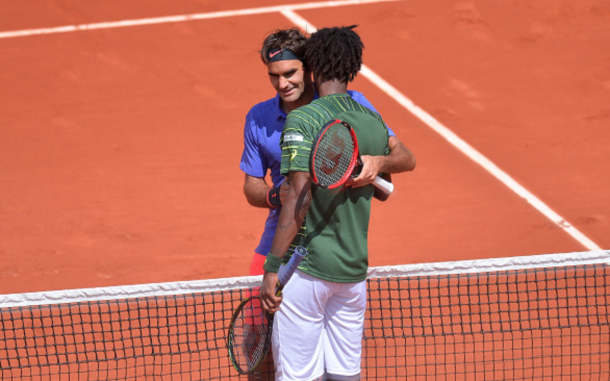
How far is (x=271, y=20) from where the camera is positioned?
12469 mm

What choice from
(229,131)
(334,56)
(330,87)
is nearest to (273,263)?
(330,87)

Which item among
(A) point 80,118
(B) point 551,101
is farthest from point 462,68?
(A) point 80,118

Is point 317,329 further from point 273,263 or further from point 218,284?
point 218,284

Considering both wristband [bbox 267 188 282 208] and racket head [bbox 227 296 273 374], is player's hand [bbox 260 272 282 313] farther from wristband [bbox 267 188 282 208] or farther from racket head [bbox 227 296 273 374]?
racket head [bbox 227 296 273 374]

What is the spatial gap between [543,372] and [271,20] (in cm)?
842

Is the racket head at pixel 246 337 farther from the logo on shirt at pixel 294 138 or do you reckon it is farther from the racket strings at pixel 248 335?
the logo on shirt at pixel 294 138

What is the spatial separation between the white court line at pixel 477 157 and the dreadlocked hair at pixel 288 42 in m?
4.29

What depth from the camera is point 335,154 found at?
3.60 meters

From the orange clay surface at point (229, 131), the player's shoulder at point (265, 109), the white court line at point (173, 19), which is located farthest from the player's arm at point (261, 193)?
the white court line at point (173, 19)

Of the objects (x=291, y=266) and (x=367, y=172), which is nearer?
(x=367, y=172)

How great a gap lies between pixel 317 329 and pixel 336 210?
2.19 feet

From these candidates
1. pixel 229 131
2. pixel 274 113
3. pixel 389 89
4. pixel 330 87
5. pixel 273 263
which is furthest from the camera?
pixel 389 89

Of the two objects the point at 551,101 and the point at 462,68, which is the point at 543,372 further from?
the point at 462,68

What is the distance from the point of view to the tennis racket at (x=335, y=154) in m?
3.49
